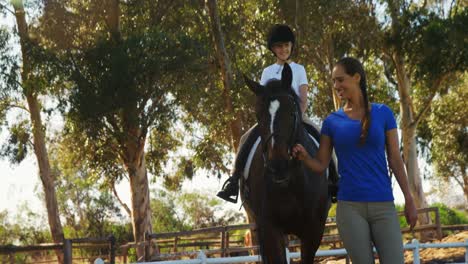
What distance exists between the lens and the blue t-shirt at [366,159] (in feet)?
15.6

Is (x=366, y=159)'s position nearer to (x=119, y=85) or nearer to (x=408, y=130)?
(x=119, y=85)

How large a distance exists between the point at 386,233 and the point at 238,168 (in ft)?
12.0

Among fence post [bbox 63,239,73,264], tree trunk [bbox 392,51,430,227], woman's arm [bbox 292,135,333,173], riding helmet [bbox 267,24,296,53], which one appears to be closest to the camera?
woman's arm [bbox 292,135,333,173]

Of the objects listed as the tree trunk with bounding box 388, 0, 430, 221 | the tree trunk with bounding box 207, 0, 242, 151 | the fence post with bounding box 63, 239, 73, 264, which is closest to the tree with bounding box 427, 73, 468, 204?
the tree trunk with bounding box 388, 0, 430, 221

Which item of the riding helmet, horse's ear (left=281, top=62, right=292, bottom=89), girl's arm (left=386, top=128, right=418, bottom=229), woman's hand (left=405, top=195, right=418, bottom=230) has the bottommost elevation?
woman's hand (left=405, top=195, right=418, bottom=230)

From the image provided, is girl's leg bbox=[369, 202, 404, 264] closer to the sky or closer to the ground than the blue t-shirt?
closer to the ground

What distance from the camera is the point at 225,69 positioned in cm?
3181

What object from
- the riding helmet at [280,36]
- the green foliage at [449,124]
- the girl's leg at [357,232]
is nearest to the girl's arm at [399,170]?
the girl's leg at [357,232]

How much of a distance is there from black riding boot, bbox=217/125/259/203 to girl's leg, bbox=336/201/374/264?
3325 mm

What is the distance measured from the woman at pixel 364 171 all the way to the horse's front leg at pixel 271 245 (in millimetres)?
2185

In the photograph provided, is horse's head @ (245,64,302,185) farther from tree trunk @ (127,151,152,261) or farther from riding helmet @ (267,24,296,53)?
tree trunk @ (127,151,152,261)

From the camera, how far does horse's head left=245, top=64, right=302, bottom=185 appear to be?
621 cm

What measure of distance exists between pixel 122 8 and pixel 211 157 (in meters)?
8.26

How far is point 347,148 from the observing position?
4863mm
